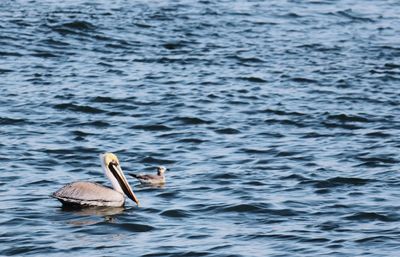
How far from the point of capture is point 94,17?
33.0m

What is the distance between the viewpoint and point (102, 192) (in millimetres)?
16875

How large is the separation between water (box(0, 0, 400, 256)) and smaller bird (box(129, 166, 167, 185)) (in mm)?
181

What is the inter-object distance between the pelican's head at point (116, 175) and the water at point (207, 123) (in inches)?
17.5

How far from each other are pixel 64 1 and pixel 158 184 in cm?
1864

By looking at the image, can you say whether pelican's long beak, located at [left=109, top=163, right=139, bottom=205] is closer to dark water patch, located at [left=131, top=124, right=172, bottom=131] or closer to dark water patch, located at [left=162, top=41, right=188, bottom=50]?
dark water patch, located at [left=131, top=124, right=172, bottom=131]

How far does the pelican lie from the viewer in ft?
53.9

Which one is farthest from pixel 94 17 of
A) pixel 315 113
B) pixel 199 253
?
pixel 199 253

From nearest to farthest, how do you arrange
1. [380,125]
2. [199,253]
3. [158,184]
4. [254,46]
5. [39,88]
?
[199,253], [158,184], [380,125], [39,88], [254,46]

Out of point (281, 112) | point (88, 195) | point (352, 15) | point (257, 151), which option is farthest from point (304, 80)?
point (88, 195)

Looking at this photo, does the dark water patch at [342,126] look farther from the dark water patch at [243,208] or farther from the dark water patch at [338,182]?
the dark water patch at [243,208]

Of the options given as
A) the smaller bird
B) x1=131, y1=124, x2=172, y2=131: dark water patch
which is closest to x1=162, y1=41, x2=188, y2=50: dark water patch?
x1=131, y1=124, x2=172, y2=131: dark water patch

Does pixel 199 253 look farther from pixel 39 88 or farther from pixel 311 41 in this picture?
pixel 311 41

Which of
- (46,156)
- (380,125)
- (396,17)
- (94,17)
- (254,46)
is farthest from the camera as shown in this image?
(396,17)

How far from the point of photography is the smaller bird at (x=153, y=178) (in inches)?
704
